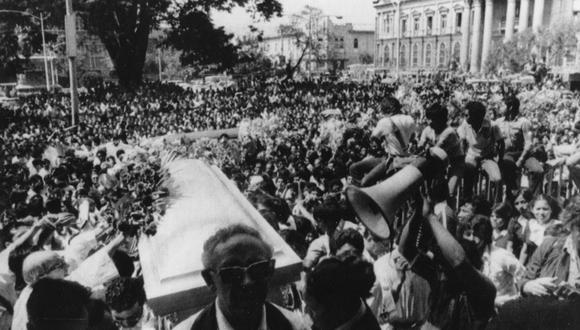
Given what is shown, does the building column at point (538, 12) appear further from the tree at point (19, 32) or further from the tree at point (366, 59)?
the tree at point (19, 32)

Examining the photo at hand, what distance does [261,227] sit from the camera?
3.29 metres

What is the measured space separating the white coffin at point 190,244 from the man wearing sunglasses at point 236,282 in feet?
1.81

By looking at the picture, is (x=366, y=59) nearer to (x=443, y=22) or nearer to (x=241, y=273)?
(x=443, y=22)

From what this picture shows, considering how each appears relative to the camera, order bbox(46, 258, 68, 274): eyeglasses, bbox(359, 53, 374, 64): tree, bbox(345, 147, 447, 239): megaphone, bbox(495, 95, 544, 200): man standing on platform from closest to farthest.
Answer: bbox(345, 147, 447, 239): megaphone, bbox(46, 258, 68, 274): eyeglasses, bbox(495, 95, 544, 200): man standing on platform, bbox(359, 53, 374, 64): tree

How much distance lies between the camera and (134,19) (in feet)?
89.2

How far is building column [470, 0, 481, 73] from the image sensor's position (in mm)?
63281

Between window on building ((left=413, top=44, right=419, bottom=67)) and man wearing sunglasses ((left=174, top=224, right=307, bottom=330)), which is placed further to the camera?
window on building ((left=413, top=44, right=419, bottom=67))

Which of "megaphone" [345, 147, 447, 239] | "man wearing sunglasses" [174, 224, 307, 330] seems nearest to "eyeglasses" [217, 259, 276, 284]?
"man wearing sunglasses" [174, 224, 307, 330]

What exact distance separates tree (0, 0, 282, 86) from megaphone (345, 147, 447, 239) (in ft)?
79.1

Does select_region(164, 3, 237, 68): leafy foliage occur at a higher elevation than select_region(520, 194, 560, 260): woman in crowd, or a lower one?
higher

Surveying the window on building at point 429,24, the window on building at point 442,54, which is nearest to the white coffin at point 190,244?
the window on building at point 442,54

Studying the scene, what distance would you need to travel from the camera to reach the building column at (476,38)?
6328 cm

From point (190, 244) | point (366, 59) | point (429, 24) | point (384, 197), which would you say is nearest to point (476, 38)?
point (429, 24)

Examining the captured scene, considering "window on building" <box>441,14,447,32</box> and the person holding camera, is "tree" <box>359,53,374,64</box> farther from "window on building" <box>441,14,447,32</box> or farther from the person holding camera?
the person holding camera
